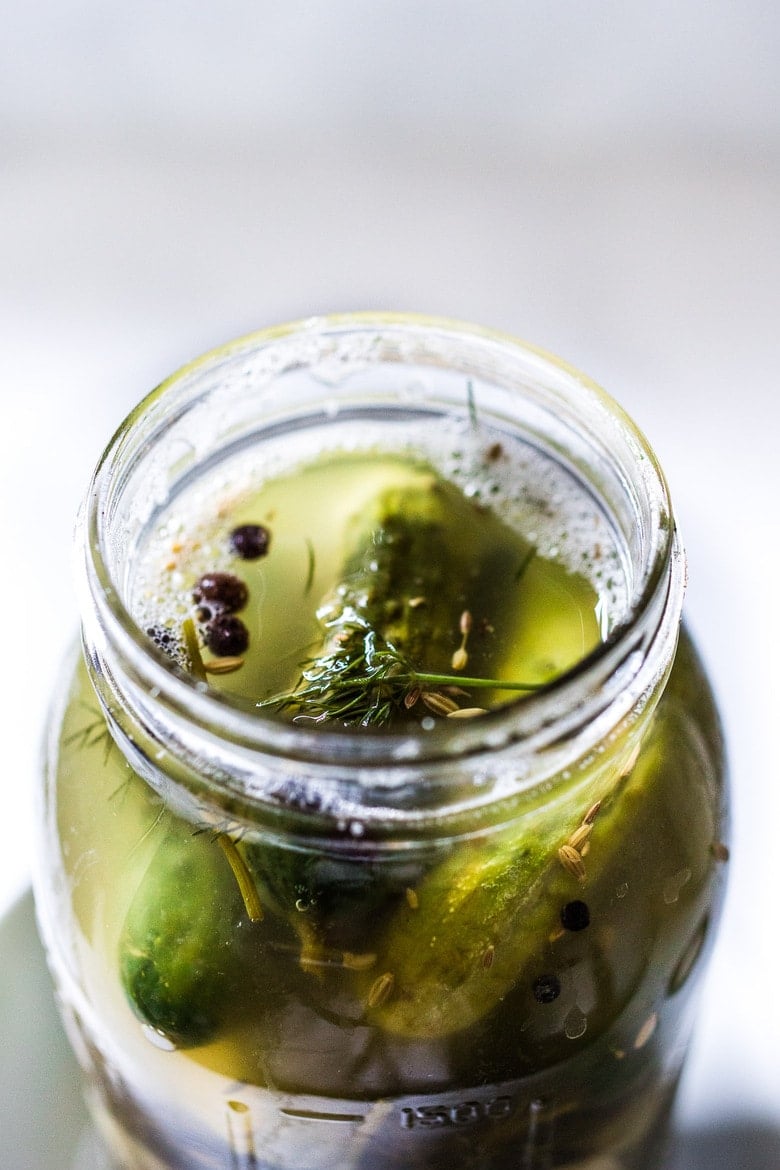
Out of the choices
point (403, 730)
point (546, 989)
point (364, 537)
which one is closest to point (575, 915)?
point (546, 989)

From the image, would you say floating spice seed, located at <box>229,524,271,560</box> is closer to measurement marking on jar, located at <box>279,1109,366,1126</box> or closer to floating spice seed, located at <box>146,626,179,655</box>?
floating spice seed, located at <box>146,626,179,655</box>

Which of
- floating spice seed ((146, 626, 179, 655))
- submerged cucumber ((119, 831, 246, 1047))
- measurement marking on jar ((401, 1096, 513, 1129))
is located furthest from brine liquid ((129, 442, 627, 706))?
measurement marking on jar ((401, 1096, 513, 1129))

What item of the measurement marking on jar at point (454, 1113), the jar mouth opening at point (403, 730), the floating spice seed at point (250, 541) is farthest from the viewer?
the floating spice seed at point (250, 541)

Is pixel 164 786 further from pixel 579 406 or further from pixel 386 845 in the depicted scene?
pixel 579 406

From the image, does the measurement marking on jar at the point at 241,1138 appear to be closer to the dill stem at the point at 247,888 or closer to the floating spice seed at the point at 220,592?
the dill stem at the point at 247,888

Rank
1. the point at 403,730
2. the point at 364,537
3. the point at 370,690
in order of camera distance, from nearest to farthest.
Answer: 1. the point at 403,730
2. the point at 370,690
3. the point at 364,537

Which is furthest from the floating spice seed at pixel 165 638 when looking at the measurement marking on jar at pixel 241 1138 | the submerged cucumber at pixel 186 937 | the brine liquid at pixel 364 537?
the measurement marking on jar at pixel 241 1138

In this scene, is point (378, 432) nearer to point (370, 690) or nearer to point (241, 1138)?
point (370, 690)
